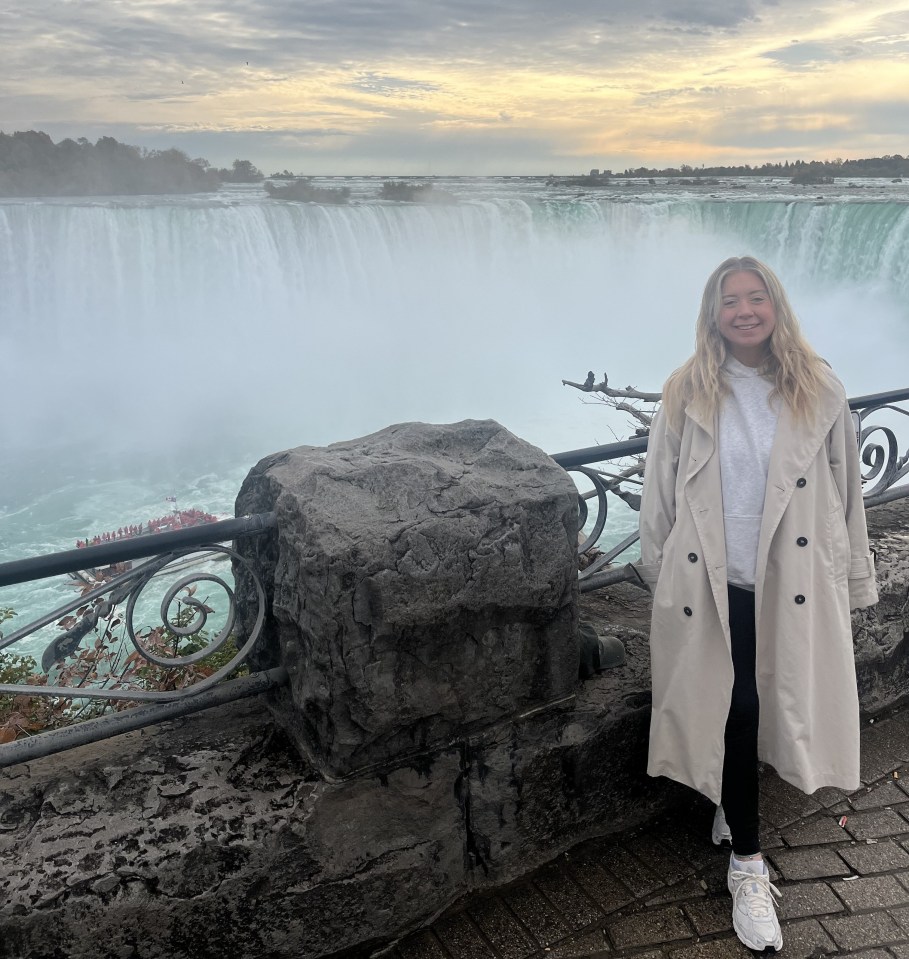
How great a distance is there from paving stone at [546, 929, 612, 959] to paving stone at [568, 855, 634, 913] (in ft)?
0.31

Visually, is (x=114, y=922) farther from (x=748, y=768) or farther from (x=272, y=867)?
(x=748, y=768)

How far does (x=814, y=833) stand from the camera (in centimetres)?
247

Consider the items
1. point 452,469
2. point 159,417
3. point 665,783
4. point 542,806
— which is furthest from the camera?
point 159,417

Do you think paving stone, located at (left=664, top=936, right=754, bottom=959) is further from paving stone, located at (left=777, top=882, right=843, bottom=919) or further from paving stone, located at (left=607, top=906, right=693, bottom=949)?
paving stone, located at (left=777, top=882, right=843, bottom=919)

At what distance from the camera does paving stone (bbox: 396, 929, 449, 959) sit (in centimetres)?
209

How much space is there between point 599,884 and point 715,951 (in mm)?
328

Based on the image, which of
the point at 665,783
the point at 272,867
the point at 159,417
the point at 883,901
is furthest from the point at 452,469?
the point at 159,417

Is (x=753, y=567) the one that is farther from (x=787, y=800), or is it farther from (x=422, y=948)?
(x=422, y=948)

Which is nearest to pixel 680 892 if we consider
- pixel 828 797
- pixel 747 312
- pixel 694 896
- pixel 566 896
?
pixel 694 896

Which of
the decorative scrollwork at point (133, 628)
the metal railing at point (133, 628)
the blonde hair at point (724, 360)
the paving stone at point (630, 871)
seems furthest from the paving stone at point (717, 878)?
the decorative scrollwork at point (133, 628)

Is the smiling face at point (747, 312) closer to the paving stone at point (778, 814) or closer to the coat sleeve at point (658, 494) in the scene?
the coat sleeve at point (658, 494)

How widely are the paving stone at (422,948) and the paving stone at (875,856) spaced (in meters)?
1.16

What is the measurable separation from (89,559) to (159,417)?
20724mm

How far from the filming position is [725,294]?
222 cm
